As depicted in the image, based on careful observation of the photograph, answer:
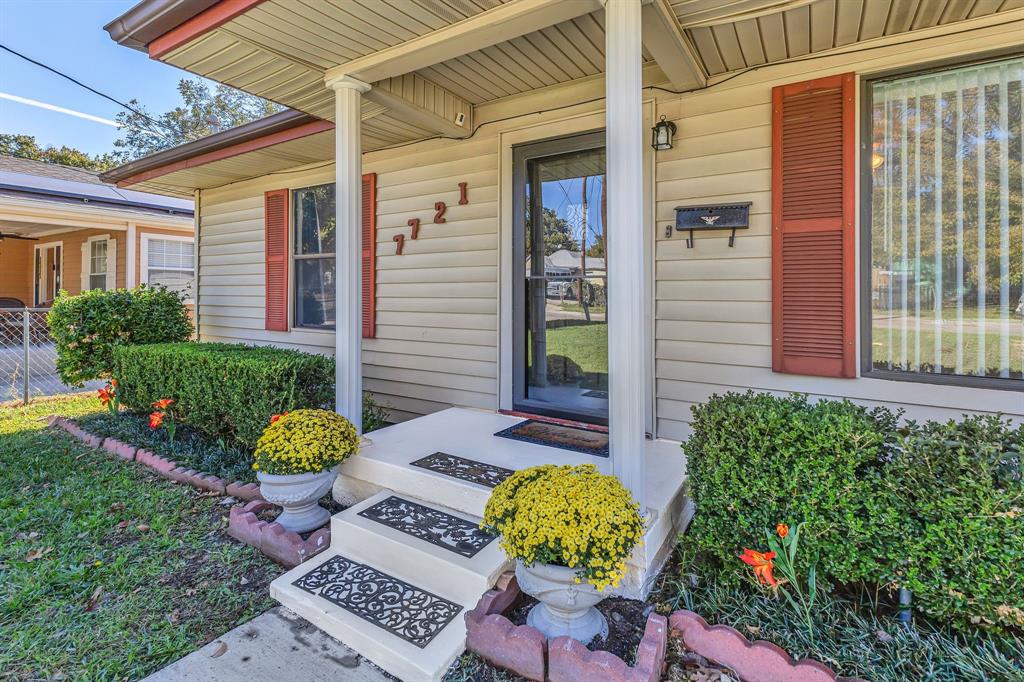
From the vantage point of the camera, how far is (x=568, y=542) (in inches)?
67.7

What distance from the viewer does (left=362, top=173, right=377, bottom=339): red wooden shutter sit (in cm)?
493

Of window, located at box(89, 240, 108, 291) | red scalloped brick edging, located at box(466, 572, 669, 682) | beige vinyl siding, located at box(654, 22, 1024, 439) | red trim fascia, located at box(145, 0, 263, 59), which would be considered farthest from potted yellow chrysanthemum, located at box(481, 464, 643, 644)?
window, located at box(89, 240, 108, 291)

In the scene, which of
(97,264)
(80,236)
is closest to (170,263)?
(97,264)

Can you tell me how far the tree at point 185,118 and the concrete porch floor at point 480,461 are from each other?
2344cm

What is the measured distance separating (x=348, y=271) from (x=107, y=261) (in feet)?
34.0

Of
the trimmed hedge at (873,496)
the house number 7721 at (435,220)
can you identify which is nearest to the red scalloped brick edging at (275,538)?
the trimmed hedge at (873,496)

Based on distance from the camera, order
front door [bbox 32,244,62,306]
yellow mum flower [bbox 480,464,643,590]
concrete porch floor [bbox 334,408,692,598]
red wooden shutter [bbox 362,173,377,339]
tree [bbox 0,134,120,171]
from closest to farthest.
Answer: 1. yellow mum flower [bbox 480,464,643,590]
2. concrete porch floor [bbox 334,408,692,598]
3. red wooden shutter [bbox 362,173,377,339]
4. front door [bbox 32,244,62,306]
5. tree [bbox 0,134,120,171]

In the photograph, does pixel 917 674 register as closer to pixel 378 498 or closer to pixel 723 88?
pixel 378 498

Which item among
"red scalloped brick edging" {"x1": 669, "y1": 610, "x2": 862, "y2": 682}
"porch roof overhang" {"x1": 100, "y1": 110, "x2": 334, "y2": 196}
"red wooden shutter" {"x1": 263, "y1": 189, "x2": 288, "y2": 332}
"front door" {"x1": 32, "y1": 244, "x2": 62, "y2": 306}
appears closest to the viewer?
"red scalloped brick edging" {"x1": 669, "y1": 610, "x2": 862, "y2": 682}

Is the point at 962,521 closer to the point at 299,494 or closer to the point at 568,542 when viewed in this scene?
the point at 568,542

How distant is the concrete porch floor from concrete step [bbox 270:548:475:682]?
19.5 inches

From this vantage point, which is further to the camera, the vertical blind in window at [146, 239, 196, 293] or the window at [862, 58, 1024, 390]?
the vertical blind in window at [146, 239, 196, 293]

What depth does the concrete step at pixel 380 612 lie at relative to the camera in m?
1.85

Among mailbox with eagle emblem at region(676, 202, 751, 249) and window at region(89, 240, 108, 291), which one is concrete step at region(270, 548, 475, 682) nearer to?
mailbox with eagle emblem at region(676, 202, 751, 249)
